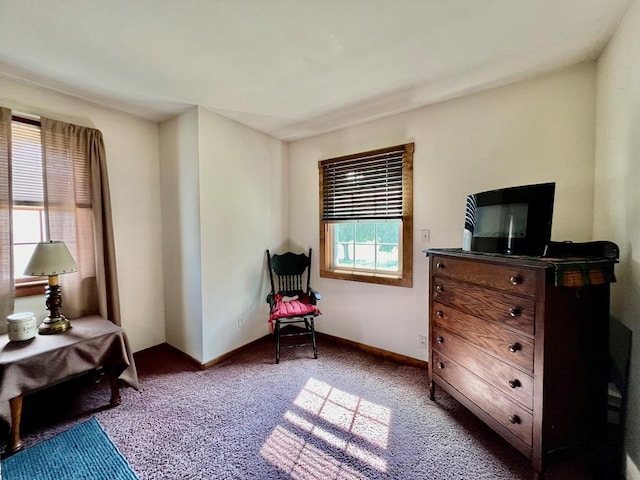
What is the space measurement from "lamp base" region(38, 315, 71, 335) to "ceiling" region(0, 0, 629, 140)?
5.79ft

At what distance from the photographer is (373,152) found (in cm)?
260

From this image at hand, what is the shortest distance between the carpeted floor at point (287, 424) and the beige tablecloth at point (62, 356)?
352 millimetres

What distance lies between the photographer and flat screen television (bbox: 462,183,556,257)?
1.35 m

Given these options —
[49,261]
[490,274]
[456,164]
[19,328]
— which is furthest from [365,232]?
[19,328]

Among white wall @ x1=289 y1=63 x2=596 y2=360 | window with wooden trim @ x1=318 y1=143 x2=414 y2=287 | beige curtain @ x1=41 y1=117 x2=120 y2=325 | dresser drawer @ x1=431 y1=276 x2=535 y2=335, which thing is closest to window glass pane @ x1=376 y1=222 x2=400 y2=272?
window with wooden trim @ x1=318 y1=143 x2=414 y2=287

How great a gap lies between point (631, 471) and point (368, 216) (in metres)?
2.19

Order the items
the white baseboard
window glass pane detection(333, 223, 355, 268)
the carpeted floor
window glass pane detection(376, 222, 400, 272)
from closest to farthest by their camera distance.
A: the white baseboard
the carpeted floor
window glass pane detection(376, 222, 400, 272)
window glass pane detection(333, 223, 355, 268)

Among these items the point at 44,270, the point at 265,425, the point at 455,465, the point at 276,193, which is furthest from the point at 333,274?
the point at 44,270

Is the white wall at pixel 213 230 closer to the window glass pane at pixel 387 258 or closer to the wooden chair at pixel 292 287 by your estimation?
the wooden chair at pixel 292 287

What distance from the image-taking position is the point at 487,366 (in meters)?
1.48

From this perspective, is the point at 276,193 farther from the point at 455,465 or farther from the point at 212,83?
the point at 455,465

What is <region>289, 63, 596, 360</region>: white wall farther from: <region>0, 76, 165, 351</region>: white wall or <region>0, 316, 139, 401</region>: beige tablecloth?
<region>0, 316, 139, 401</region>: beige tablecloth

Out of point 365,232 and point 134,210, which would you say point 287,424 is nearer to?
point 365,232

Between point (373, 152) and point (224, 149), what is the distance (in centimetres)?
147
